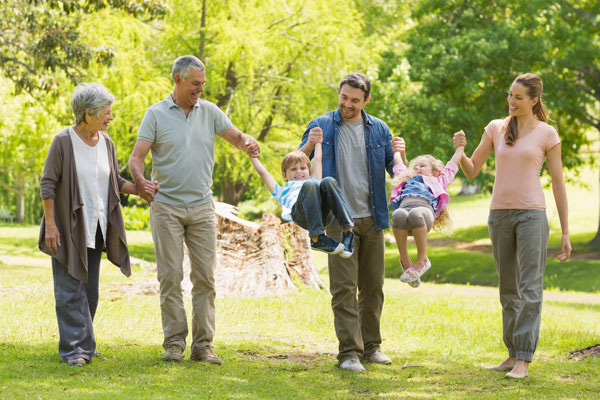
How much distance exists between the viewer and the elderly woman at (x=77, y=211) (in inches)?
238

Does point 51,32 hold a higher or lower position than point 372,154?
higher

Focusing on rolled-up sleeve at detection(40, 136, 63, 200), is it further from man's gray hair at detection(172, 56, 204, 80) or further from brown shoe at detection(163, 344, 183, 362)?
brown shoe at detection(163, 344, 183, 362)

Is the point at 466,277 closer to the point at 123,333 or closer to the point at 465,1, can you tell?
the point at 465,1

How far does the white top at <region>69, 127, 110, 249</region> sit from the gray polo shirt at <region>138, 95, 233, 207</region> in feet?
1.26

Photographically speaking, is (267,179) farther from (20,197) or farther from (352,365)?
(20,197)

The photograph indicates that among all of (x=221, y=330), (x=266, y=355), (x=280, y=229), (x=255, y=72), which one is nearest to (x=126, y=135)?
(x=255, y=72)

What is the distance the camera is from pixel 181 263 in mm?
6418

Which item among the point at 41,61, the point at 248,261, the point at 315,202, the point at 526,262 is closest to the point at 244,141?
the point at 315,202

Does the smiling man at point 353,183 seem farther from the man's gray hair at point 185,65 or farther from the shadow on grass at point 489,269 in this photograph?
the shadow on grass at point 489,269

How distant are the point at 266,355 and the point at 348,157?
2045 millimetres

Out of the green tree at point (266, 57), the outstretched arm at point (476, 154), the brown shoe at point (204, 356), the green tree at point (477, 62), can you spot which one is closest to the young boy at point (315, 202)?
the outstretched arm at point (476, 154)

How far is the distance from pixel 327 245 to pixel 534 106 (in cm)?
207

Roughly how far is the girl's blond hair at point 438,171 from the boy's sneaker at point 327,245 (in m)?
0.89

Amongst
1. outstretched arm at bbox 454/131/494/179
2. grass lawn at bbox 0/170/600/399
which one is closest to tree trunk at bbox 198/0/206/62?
grass lawn at bbox 0/170/600/399
